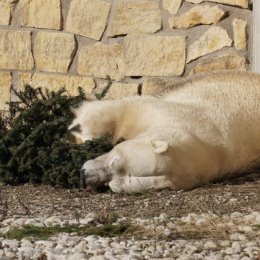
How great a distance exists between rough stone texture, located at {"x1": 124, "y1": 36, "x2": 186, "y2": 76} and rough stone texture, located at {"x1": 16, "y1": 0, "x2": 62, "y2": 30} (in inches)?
26.8

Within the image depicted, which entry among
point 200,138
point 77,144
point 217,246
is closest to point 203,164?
point 200,138

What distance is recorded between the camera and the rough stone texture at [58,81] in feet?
25.0

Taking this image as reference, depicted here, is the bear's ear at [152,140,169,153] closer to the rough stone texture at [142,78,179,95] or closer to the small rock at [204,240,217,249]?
the small rock at [204,240,217,249]

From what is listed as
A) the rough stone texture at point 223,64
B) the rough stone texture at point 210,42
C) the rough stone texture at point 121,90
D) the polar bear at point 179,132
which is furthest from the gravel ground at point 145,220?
the rough stone texture at point 121,90

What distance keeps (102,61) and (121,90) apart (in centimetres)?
31

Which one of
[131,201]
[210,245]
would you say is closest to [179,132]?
[131,201]

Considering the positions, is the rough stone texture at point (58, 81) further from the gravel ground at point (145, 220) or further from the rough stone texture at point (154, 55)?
the gravel ground at point (145, 220)

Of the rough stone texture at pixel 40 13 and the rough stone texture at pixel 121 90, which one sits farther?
the rough stone texture at pixel 40 13

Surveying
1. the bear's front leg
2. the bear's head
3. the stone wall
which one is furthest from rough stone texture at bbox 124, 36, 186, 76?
the bear's front leg

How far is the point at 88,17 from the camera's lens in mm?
7633

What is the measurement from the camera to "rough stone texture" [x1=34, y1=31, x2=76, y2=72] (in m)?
7.70

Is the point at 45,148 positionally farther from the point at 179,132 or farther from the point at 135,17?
the point at 135,17

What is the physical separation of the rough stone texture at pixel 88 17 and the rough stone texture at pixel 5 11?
0.55m

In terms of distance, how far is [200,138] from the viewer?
5887 millimetres
